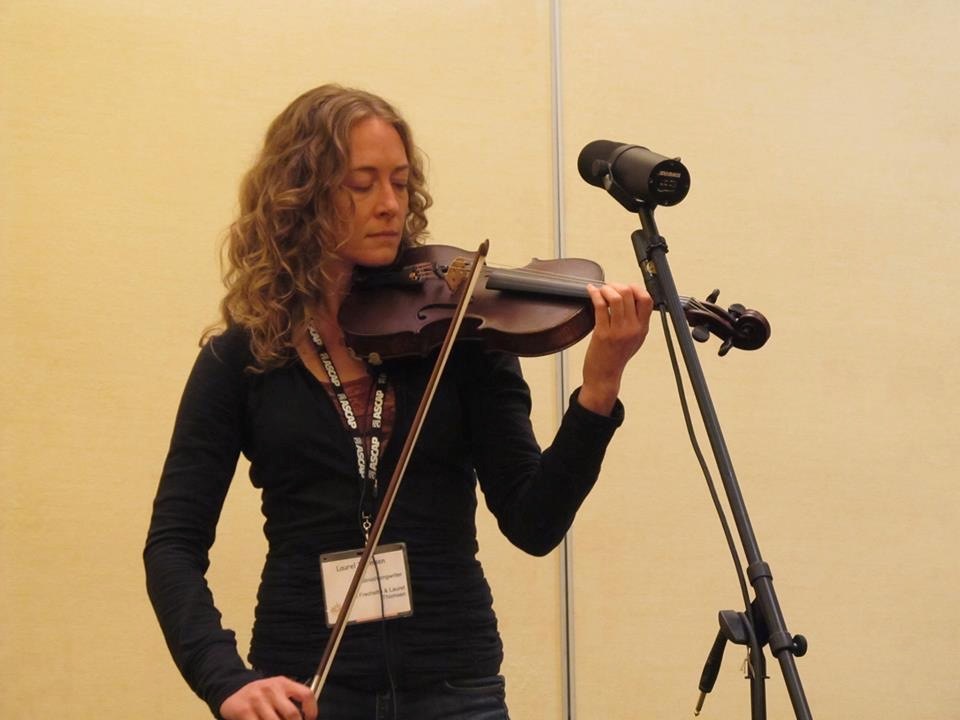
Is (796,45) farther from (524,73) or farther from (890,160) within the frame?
(524,73)

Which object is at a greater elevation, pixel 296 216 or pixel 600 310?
pixel 296 216

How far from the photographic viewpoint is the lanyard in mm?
1264

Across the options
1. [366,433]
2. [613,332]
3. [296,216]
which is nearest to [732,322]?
[613,332]

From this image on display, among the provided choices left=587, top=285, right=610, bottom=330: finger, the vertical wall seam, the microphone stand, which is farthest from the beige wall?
the microphone stand

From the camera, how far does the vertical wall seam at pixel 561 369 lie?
240cm

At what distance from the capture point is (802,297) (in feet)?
8.66

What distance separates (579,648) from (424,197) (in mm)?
1244

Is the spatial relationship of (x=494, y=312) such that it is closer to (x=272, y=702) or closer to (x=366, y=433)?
(x=366, y=433)

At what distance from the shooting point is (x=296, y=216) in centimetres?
143

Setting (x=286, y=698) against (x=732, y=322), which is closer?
(x=286, y=698)

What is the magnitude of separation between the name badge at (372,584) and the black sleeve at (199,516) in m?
0.12

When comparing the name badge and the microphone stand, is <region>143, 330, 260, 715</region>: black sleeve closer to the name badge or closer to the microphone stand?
the name badge

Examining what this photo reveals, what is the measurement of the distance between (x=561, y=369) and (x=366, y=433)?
3.86ft

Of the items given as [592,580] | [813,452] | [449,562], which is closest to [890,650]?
[813,452]
